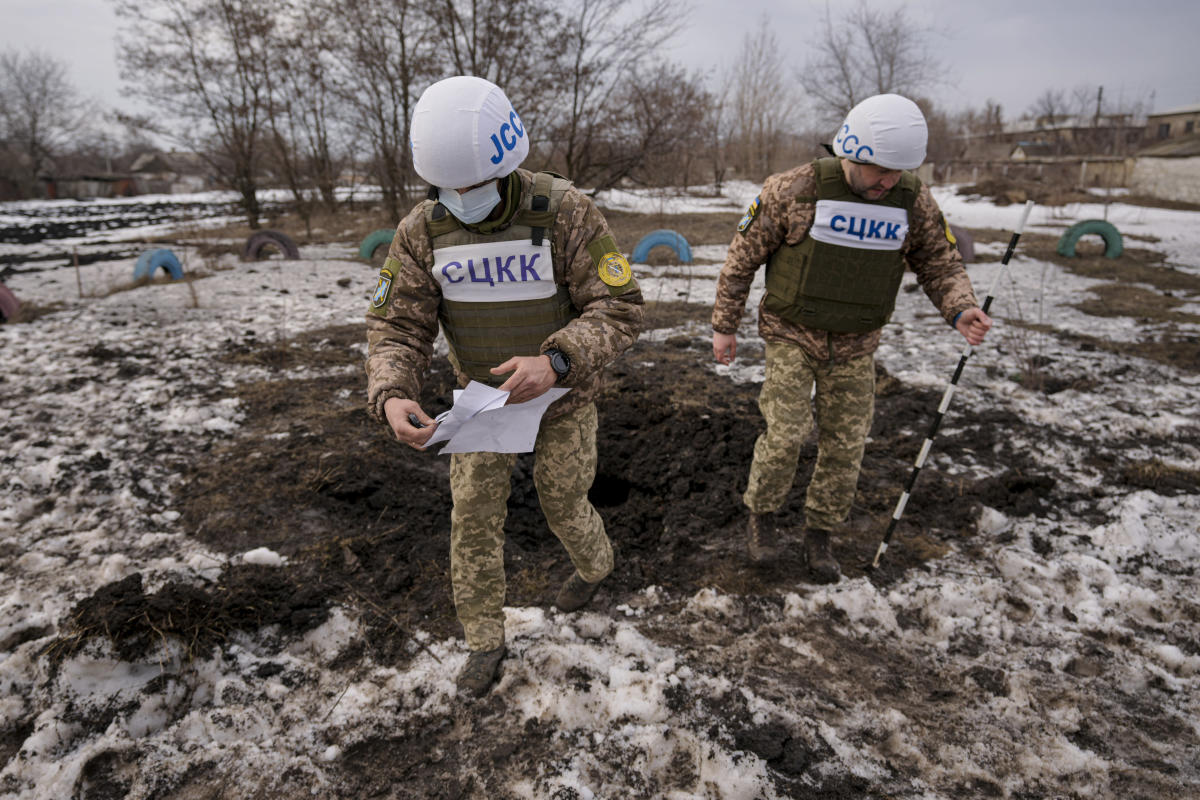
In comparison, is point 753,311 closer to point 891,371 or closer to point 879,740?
point 891,371

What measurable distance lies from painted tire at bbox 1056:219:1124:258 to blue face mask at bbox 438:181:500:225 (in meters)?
12.5

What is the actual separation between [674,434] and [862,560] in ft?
4.75

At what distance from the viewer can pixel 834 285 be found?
2.59m

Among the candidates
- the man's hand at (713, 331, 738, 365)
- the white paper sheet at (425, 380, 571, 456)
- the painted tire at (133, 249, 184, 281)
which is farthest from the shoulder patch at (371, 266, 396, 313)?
the painted tire at (133, 249, 184, 281)

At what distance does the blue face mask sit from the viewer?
1832 mm

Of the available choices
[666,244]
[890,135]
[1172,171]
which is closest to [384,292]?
[890,135]

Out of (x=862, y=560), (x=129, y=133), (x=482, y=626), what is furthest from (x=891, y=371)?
(x=129, y=133)

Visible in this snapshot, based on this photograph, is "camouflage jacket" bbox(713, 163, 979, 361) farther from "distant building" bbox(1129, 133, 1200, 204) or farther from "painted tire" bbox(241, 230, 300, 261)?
"distant building" bbox(1129, 133, 1200, 204)

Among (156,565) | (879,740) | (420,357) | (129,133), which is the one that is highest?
(129,133)

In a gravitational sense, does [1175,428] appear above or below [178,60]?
below

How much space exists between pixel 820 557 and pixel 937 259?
54.7 inches

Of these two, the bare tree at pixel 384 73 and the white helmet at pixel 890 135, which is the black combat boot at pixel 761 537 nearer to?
the white helmet at pixel 890 135

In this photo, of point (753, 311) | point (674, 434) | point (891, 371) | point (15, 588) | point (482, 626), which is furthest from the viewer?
point (753, 311)

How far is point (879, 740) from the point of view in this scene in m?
2.02
